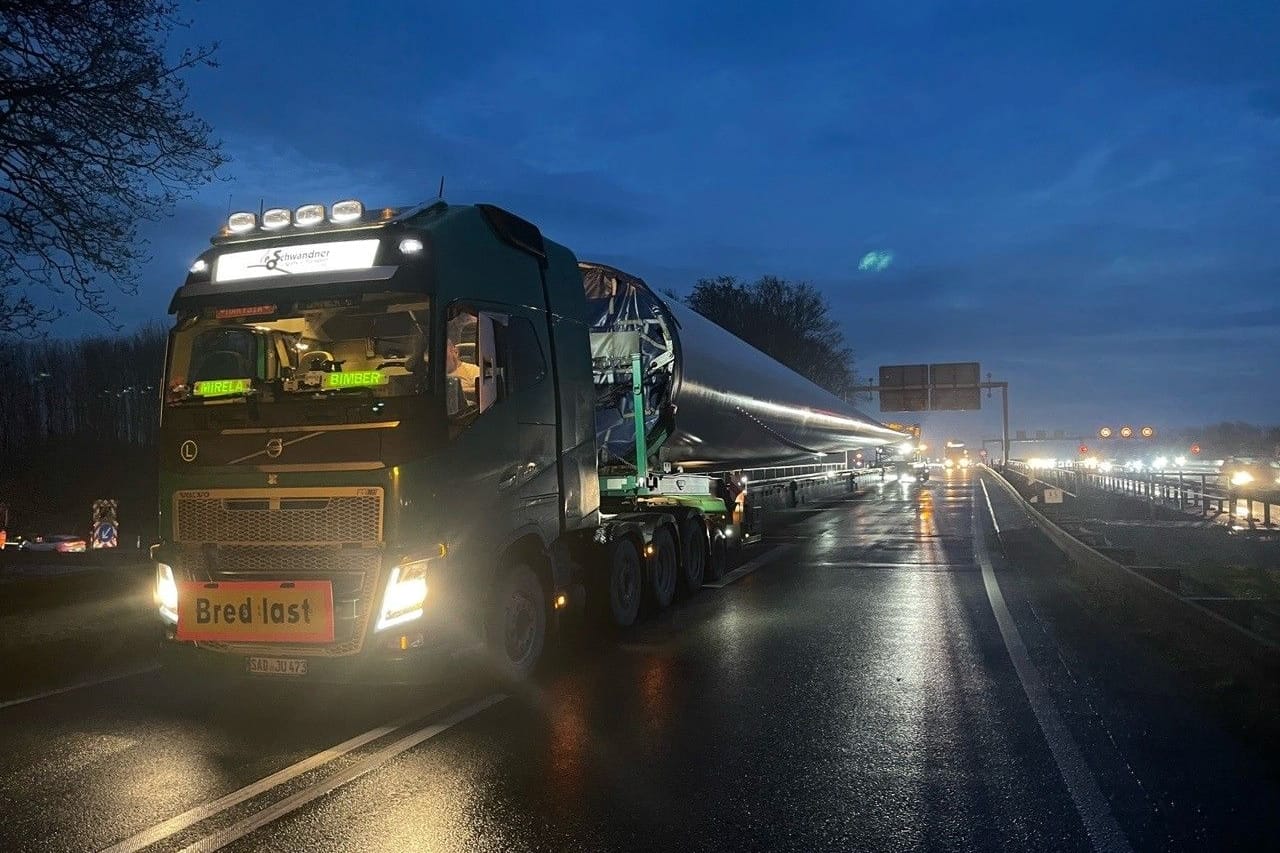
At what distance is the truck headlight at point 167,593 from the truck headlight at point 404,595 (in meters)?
1.57

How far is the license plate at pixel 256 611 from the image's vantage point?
637 centimetres

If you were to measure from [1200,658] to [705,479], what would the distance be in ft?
19.6

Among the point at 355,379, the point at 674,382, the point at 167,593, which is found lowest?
the point at 167,593

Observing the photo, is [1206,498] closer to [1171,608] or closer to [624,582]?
[1171,608]

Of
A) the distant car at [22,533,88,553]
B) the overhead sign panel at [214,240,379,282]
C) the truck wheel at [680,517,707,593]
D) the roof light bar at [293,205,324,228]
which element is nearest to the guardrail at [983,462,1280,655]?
the truck wheel at [680,517,707,593]

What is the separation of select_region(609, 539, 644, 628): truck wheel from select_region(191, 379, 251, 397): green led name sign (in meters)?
3.95

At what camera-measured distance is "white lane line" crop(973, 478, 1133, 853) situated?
4562mm

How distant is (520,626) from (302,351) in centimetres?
255

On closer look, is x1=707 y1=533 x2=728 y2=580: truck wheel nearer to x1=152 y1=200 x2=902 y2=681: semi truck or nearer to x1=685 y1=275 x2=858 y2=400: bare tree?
x1=152 y1=200 x2=902 y2=681: semi truck

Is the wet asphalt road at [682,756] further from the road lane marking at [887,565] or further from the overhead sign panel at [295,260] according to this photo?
the road lane marking at [887,565]

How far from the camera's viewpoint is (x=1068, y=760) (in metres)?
5.70

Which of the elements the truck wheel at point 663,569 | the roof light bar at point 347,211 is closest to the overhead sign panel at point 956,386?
the truck wheel at point 663,569

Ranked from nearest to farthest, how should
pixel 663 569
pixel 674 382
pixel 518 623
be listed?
pixel 518 623, pixel 663 569, pixel 674 382

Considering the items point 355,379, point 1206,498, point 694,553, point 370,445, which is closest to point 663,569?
point 694,553
